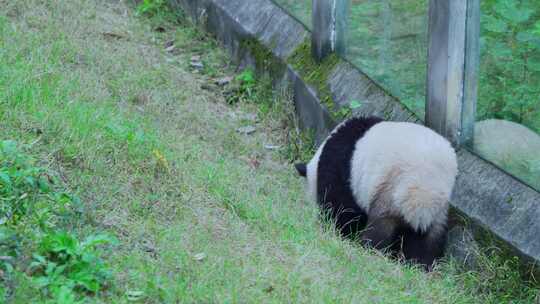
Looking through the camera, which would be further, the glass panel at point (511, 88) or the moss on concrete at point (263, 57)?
the moss on concrete at point (263, 57)

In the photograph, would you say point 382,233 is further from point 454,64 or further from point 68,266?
point 68,266

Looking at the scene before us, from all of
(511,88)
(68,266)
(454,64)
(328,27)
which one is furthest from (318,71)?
(68,266)

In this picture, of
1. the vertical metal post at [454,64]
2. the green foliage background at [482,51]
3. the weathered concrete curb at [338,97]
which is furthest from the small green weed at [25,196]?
the green foliage background at [482,51]

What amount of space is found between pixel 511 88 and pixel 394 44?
1.32 m

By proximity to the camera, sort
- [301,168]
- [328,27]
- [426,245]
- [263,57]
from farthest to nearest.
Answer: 1. [263,57]
2. [328,27]
3. [301,168]
4. [426,245]

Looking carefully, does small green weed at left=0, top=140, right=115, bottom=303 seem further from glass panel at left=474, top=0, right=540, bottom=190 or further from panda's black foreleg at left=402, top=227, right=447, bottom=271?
glass panel at left=474, top=0, right=540, bottom=190

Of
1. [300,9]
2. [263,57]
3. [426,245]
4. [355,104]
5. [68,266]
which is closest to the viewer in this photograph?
[68,266]

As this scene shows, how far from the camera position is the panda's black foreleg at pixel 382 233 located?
5.82m

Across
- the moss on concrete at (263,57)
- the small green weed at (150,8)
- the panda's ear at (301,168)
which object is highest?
the moss on concrete at (263,57)

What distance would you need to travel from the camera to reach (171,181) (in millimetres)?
5547

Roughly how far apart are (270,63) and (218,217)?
10.5 feet

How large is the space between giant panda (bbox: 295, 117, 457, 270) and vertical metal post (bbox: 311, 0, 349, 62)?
4.38 ft

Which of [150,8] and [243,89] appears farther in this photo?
[150,8]

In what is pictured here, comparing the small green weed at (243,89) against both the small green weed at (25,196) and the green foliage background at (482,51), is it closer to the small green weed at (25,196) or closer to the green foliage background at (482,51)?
the green foliage background at (482,51)
